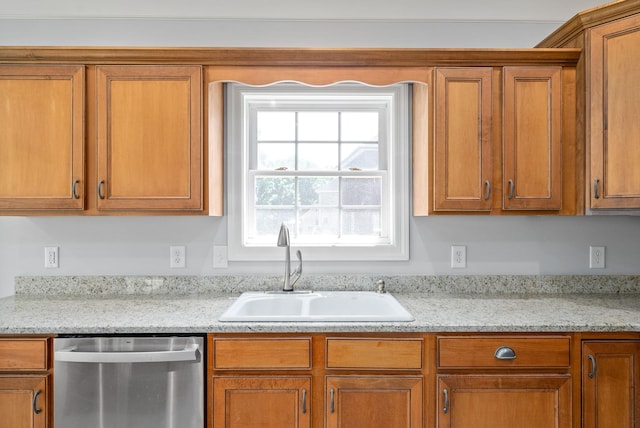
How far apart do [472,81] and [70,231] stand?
2.25 m

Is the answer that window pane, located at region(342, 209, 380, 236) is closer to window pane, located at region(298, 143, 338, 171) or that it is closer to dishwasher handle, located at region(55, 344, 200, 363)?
window pane, located at region(298, 143, 338, 171)

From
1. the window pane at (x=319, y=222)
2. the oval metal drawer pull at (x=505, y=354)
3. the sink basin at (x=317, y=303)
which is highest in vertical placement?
the window pane at (x=319, y=222)

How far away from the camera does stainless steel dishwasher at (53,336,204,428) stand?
5.28ft

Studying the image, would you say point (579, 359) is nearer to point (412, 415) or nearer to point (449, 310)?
point (449, 310)

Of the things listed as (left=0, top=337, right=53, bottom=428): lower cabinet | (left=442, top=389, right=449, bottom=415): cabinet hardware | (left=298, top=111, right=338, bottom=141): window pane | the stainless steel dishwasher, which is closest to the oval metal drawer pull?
(left=442, top=389, right=449, bottom=415): cabinet hardware

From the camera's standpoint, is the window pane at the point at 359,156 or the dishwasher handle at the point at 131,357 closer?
the dishwasher handle at the point at 131,357

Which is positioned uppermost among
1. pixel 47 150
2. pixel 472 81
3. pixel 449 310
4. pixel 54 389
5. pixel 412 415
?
pixel 472 81

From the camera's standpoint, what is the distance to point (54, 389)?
63.7 inches

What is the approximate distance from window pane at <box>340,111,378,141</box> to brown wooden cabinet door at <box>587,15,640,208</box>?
1.06 metres

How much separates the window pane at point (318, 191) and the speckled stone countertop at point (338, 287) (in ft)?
1.48

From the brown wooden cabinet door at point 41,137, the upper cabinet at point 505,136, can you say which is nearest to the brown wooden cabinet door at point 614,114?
the upper cabinet at point 505,136

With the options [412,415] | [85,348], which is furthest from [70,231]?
[412,415]

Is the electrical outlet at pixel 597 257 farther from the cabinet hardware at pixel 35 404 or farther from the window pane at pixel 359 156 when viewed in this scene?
the cabinet hardware at pixel 35 404

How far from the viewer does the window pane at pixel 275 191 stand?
2387 mm
